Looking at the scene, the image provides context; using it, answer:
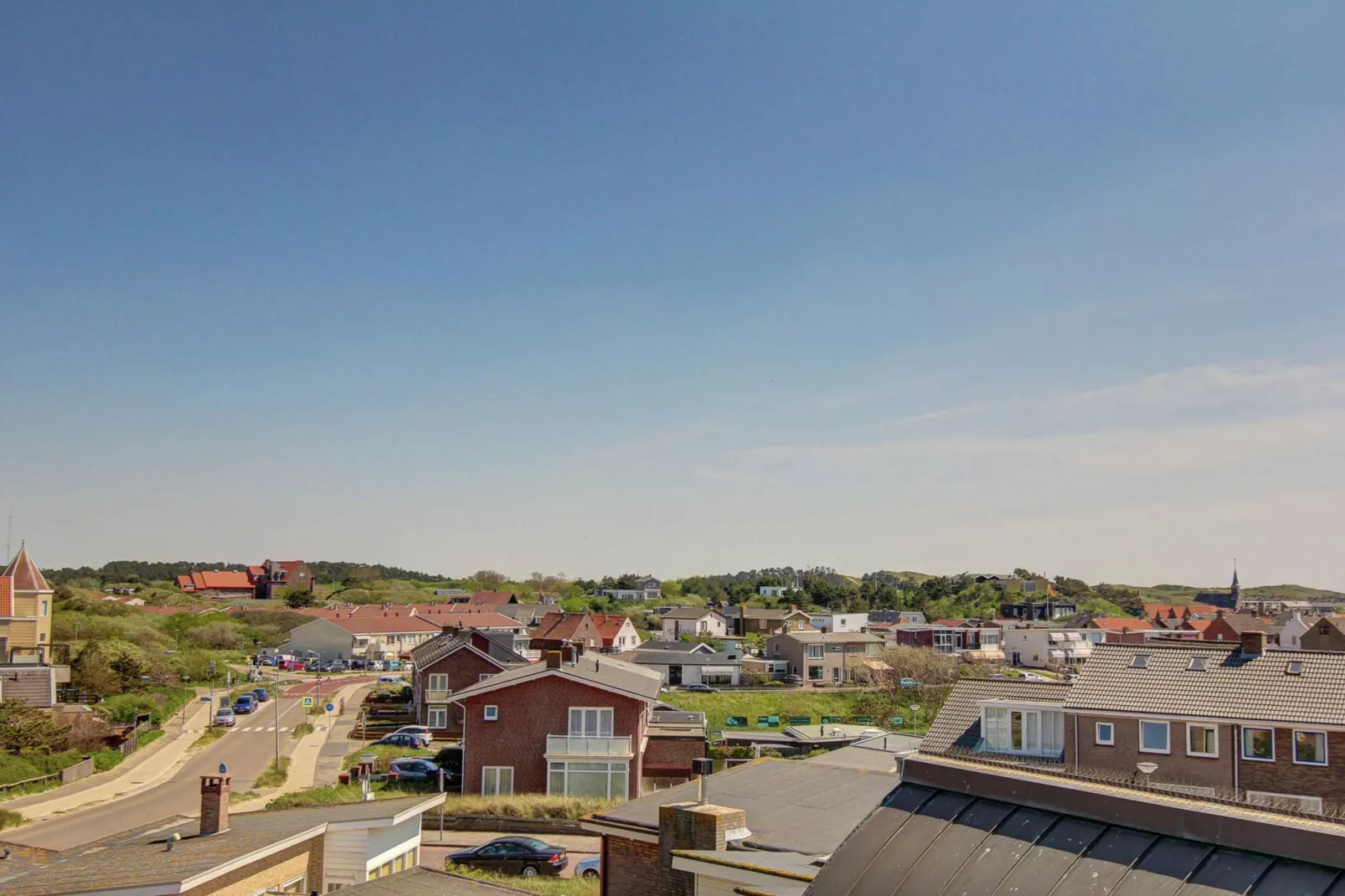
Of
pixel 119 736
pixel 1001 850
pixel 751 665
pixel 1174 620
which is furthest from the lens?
pixel 1174 620

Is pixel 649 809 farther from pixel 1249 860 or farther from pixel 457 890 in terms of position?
pixel 1249 860

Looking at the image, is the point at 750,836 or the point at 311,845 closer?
the point at 750,836

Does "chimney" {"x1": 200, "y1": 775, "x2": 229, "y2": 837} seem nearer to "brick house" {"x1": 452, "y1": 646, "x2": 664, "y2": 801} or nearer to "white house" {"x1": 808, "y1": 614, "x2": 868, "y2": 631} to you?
"brick house" {"x1": 452, "y1": 646, "x2": 664, "y2": 801}

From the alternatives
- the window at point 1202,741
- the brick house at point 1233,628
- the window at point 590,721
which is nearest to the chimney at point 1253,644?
the window at point 1202,741

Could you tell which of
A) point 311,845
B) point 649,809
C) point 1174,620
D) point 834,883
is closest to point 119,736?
point 311,845

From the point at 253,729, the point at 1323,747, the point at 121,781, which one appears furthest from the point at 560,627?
the point at 1323,747

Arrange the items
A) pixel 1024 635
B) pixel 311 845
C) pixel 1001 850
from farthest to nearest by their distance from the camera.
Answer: pixel 1024 635 → pixel 311 845 → pixel 1001 850
